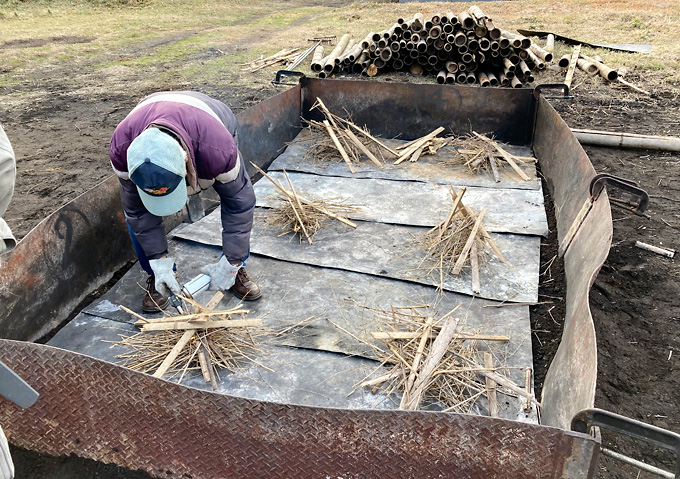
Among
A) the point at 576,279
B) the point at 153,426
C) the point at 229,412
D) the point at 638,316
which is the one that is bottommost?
the point at 638,316

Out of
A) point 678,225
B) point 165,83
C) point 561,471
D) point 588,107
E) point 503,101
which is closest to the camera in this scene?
point 561,471

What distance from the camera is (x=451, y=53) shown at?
9.89 metres

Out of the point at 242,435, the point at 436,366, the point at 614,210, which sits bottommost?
the point at 614,210

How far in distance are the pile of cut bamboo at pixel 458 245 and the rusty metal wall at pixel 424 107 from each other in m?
2.57

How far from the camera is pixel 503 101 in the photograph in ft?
21.2

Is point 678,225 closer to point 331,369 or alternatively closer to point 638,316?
point 638,316

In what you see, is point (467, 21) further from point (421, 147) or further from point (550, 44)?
point (421, 147)

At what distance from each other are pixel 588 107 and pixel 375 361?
7.10 metres

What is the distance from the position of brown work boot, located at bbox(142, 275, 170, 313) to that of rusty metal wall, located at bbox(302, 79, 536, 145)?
13.0ft

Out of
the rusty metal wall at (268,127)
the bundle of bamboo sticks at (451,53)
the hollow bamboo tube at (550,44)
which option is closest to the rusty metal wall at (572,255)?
the rusty metal wall at (268,127)

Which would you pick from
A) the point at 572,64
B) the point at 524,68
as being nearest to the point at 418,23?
the point at 524,68

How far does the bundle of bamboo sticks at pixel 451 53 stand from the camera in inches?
375

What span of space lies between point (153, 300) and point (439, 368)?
6.80 feet

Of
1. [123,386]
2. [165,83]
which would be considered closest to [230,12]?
[165,83]
